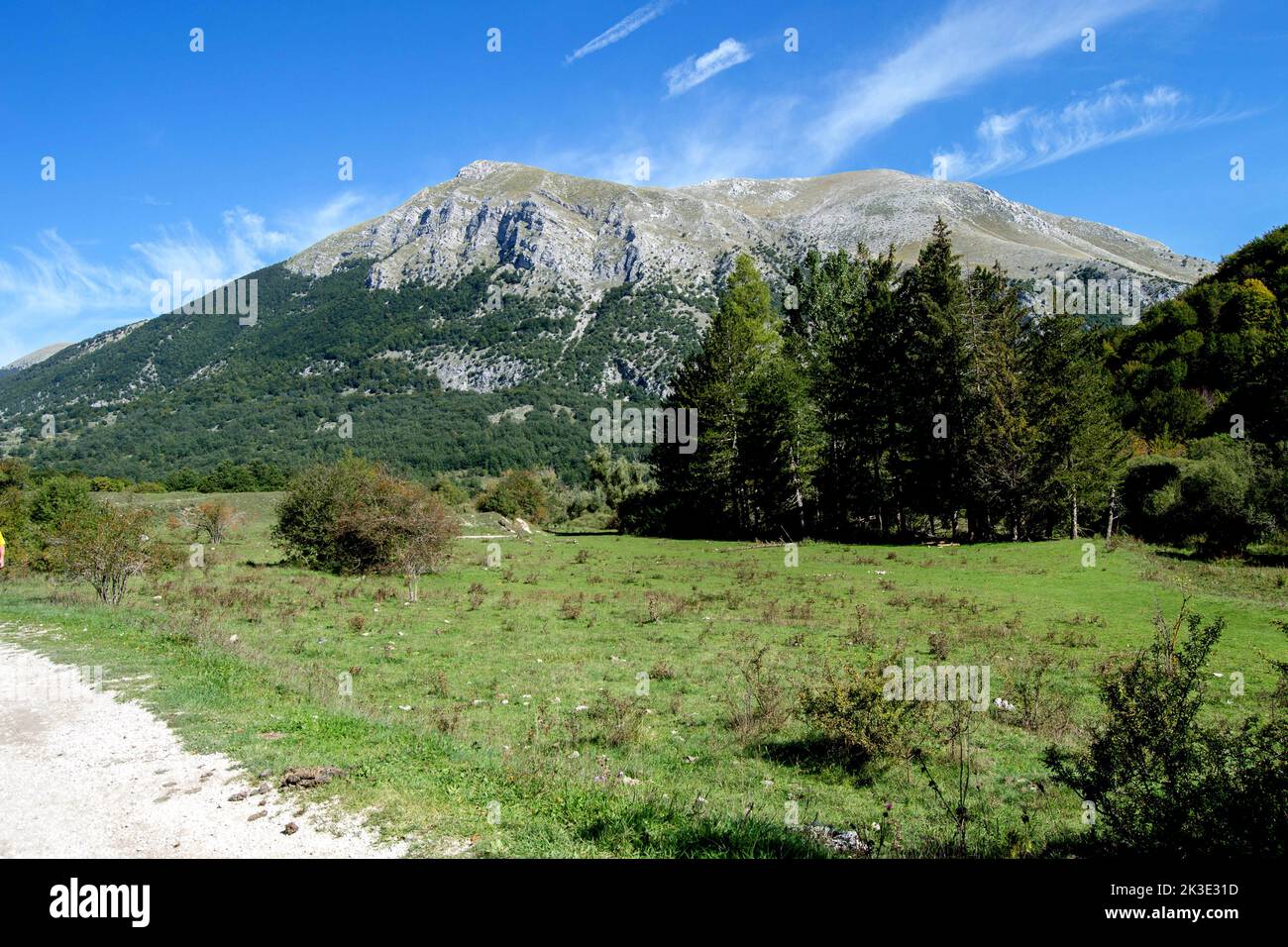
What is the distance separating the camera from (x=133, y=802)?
6816 mm

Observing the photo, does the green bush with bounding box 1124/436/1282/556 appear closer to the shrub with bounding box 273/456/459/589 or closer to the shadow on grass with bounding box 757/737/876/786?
the shadow on grass with bounding box 757/737/876/786

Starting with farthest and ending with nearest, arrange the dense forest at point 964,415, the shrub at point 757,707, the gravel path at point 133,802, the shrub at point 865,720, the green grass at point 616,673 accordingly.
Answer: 1. the dense forest at point 964,415
2. the shrub at point 757,707
3. the shrub at point 865,720
4. the green grass at point 616,673
5. the gravel path at point 133,802

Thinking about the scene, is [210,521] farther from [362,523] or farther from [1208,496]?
[1208,496]

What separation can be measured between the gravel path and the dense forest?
40.2m

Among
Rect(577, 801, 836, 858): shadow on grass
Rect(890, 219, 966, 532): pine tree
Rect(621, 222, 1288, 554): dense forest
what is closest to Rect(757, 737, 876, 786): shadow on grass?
Rect(577, 801, 836, 858): shadow on grass

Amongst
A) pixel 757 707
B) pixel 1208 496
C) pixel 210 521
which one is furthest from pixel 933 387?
pixel 210 521

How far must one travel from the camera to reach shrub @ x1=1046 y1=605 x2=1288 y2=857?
542cm

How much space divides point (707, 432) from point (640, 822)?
4692 centimetres

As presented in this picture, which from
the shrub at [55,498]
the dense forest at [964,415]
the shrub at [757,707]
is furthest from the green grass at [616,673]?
the shrub at [55,498]

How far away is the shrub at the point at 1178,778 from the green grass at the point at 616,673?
97 cm

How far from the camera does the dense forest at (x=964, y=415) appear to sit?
38.1m

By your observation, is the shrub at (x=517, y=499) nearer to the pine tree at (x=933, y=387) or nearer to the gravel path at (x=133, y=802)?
the pine tree at (x=933, y=387)
